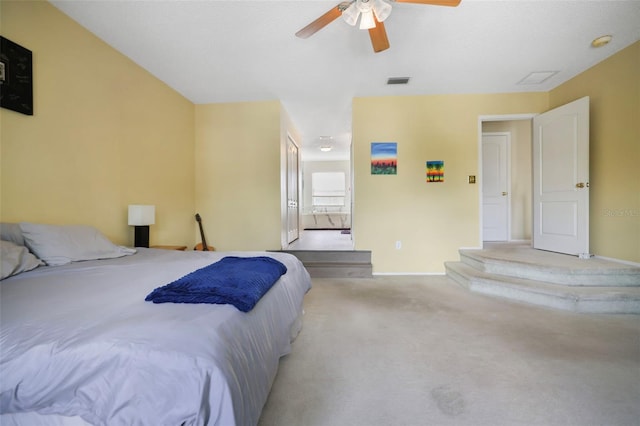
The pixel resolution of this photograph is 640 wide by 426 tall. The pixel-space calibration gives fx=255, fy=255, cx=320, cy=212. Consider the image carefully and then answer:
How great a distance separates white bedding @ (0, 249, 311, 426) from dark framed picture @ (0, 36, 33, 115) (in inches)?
68.2

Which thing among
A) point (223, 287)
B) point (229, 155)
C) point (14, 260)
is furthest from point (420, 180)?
point (14, 260)

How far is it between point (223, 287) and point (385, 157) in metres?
3.45

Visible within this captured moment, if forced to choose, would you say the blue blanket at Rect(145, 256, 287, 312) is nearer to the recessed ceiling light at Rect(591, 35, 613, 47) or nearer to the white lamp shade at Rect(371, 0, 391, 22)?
the white lamp shade at Rect(371, 0, 391, 22)

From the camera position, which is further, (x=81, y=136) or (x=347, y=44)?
(x=347, y=44)

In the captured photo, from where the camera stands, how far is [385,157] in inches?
160

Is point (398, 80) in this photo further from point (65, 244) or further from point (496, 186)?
Result: point (65, 244)

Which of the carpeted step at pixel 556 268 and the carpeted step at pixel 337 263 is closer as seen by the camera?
the carpeted step at pixel 556 268

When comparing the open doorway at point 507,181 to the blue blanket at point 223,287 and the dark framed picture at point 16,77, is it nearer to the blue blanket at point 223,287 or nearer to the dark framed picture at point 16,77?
the blue blanket at point 223,287

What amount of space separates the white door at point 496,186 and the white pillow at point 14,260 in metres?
6.32

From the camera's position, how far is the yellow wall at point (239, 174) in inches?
165

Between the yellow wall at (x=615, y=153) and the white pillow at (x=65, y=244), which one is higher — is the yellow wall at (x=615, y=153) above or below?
above

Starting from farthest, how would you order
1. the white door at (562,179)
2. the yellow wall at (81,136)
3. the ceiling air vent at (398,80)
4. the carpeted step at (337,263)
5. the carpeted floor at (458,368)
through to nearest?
the carpeted step at (337,263), the ceiling air vent at (398,80), the white door at (562,179), the yellow wall at (81,136), the carpeted floor at (458,368)

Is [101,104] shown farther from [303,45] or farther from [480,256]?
[480,256]

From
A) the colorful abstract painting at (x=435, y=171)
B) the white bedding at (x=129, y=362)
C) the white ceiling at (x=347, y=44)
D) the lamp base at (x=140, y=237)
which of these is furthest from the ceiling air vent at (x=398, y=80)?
the lamp base at (x=140, y=237)
